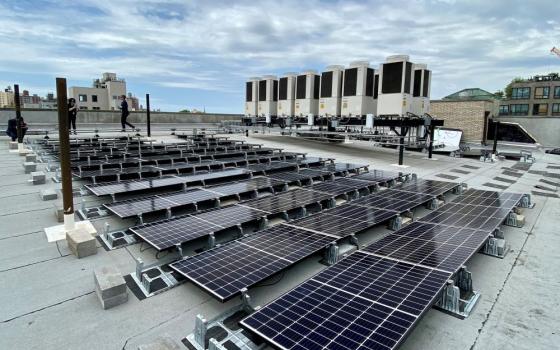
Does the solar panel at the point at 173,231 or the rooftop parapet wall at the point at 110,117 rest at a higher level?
the rooftop parapet wall at the point at 110,117

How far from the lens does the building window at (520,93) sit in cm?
6590

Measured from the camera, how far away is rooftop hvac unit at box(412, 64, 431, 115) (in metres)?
17.1

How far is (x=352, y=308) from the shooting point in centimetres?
342

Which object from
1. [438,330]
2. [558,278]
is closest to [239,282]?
[438,330]

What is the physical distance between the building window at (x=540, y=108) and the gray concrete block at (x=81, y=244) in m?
80.0

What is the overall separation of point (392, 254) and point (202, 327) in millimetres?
2849

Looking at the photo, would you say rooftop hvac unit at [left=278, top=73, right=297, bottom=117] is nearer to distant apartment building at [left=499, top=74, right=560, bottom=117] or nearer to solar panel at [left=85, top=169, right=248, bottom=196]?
solar panel at [left=85, top=169, right=248, bottom=196]

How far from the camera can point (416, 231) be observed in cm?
575

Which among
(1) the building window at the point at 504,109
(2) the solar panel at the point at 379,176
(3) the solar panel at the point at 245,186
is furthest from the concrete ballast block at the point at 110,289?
(1) the building window at the point at 504,109

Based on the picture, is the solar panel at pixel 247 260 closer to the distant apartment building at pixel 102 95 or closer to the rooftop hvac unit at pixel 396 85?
the rooftop hvac unit at pixel 396 85

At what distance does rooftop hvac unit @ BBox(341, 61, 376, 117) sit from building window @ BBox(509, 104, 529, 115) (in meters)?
65.1

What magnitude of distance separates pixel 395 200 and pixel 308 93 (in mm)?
15112

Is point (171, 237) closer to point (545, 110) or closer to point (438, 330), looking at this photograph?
point (438, 330)

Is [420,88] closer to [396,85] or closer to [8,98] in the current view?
[396,85]
